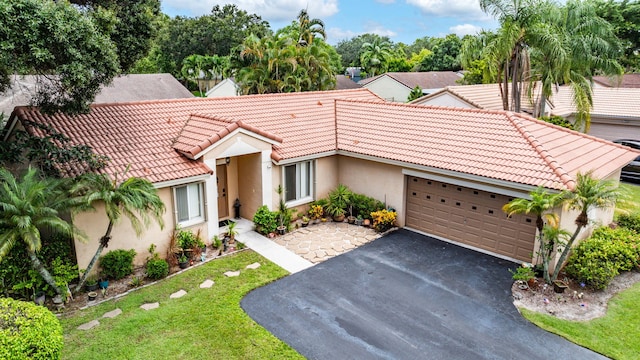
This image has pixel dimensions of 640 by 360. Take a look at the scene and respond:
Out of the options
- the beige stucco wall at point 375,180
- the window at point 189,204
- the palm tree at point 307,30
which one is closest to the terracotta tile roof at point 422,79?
the palm tree at point 307,30

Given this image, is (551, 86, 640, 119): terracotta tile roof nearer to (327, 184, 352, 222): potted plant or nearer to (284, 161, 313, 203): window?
(327, 184, 352, 222): potted plant

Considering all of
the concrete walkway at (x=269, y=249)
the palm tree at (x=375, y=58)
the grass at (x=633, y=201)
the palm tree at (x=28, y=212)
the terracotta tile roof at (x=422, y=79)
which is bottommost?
the concrete walkway at (x=269, y=249)

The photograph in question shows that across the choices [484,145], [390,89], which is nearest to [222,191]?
[484,145]

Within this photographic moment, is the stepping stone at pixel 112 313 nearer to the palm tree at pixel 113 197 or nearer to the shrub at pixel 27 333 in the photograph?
the palm tree at pixel 113 197

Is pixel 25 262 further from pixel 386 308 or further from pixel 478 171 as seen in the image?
pixel 478 171

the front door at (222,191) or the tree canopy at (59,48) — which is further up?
the tree canopy at (59,48)

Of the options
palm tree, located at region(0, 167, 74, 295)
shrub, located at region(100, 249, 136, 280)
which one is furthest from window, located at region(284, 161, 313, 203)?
palm tree, located at region(0, 167, 74, 295)
